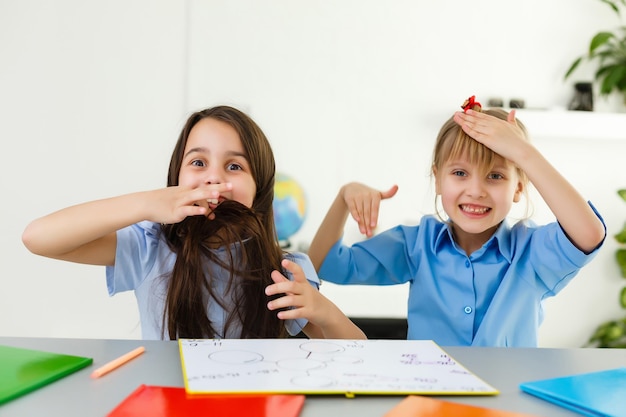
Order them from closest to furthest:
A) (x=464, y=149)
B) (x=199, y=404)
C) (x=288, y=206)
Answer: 1. (x=199, y=404)
2. (x=464, y=149)
3. (x=288, y=206)

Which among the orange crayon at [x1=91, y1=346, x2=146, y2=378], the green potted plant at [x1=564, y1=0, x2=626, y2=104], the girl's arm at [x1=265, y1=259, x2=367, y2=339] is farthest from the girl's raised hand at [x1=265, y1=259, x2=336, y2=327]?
the green potted plant at [x1=564, y1=0, x2=626, y2=104]

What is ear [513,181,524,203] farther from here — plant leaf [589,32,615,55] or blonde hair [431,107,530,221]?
plant leaf [589,32,615,55]

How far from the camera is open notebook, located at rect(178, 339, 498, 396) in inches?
26.7

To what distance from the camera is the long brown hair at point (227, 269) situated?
121 centimetres

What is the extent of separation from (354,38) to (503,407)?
10.0ft

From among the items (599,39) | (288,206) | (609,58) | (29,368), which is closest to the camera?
(29,368)

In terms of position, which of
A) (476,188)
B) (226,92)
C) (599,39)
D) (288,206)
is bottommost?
(288,206)

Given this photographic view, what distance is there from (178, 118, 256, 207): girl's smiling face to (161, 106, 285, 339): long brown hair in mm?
20

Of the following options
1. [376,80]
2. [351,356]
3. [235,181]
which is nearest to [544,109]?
[376,80]

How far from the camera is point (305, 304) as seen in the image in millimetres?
1066

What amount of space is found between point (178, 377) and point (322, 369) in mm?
159

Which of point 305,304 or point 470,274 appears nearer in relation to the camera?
point 305,304

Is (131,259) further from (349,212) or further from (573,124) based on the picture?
(573,124)

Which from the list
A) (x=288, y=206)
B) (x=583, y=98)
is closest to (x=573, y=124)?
(x=583, y=98)
